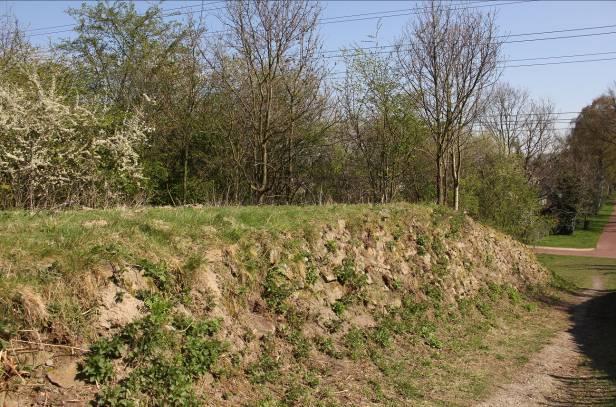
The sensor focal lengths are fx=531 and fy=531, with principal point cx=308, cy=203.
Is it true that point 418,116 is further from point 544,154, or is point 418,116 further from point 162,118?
point 544,154

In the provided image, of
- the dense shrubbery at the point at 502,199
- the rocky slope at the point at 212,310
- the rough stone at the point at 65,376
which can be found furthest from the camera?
the dense shrubbery at the point at 502,199

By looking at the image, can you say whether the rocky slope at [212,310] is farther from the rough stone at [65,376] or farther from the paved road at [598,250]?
the paved road at [598,250]

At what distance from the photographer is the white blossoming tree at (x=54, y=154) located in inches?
368

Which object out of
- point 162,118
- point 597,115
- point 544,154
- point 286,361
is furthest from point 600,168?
point 286,361

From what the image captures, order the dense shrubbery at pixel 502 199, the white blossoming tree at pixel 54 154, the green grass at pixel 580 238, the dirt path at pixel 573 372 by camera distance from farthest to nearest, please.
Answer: the green grass at pixel 580 238 < the dense shrubbery at pixel 502 199 < the white blossoming tree at pixel 54 154 < the dirt path at pixel 573 372

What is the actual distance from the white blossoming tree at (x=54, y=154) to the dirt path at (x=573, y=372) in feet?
24.9

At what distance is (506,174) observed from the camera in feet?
84.6

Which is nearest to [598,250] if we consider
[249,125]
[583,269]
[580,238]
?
[580,238]

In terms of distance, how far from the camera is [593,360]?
9625 mm

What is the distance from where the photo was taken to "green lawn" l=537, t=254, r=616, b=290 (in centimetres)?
2261

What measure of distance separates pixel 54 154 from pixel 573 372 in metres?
9.93

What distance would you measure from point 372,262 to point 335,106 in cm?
1298

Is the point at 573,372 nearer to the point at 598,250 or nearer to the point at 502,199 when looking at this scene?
the point at 502,199

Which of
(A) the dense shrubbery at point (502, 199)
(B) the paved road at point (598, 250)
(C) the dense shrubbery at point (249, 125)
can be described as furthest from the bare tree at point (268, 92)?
(B) the paved road at point (598, 250)
